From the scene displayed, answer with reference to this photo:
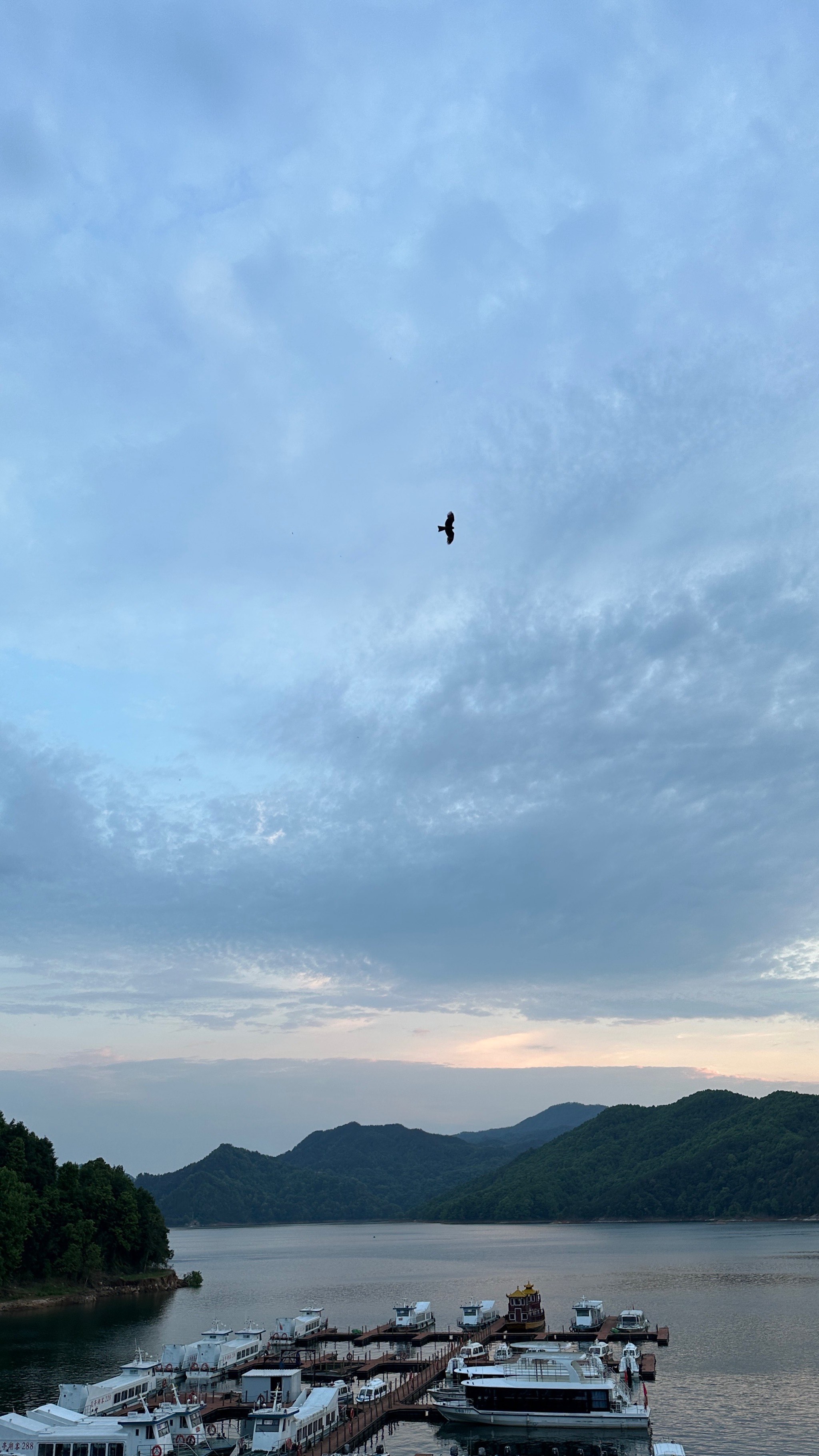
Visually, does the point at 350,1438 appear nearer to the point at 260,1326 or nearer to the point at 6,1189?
the point at 260,1326

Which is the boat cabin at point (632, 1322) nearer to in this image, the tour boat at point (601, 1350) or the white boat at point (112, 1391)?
the tour boat at point (601, 1350)

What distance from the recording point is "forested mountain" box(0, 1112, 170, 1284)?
125 metres

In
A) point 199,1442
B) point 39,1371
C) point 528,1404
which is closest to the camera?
point 199,1442

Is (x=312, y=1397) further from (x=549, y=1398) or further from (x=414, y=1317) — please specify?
(x=414, y=1317)

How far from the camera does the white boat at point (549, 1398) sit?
2530 inches

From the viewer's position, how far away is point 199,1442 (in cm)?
6131

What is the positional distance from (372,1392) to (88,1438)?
24998 mm

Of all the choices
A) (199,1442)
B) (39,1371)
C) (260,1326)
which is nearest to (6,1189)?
(260,1326)

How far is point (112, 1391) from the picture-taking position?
68.9 metres

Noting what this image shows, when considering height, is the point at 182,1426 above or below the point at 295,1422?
below

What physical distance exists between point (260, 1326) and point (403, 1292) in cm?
4401

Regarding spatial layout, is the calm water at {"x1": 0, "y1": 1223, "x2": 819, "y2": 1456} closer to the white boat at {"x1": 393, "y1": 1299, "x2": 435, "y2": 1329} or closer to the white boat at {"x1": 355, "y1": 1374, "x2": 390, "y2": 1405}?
the white boat at {"x1": 355, "y1": 1374, "x2": 390, "y2": 1405}

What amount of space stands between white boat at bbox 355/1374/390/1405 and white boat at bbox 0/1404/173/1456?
19873 mm

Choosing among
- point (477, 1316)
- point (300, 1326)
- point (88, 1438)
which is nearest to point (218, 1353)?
point (300, 1326)
